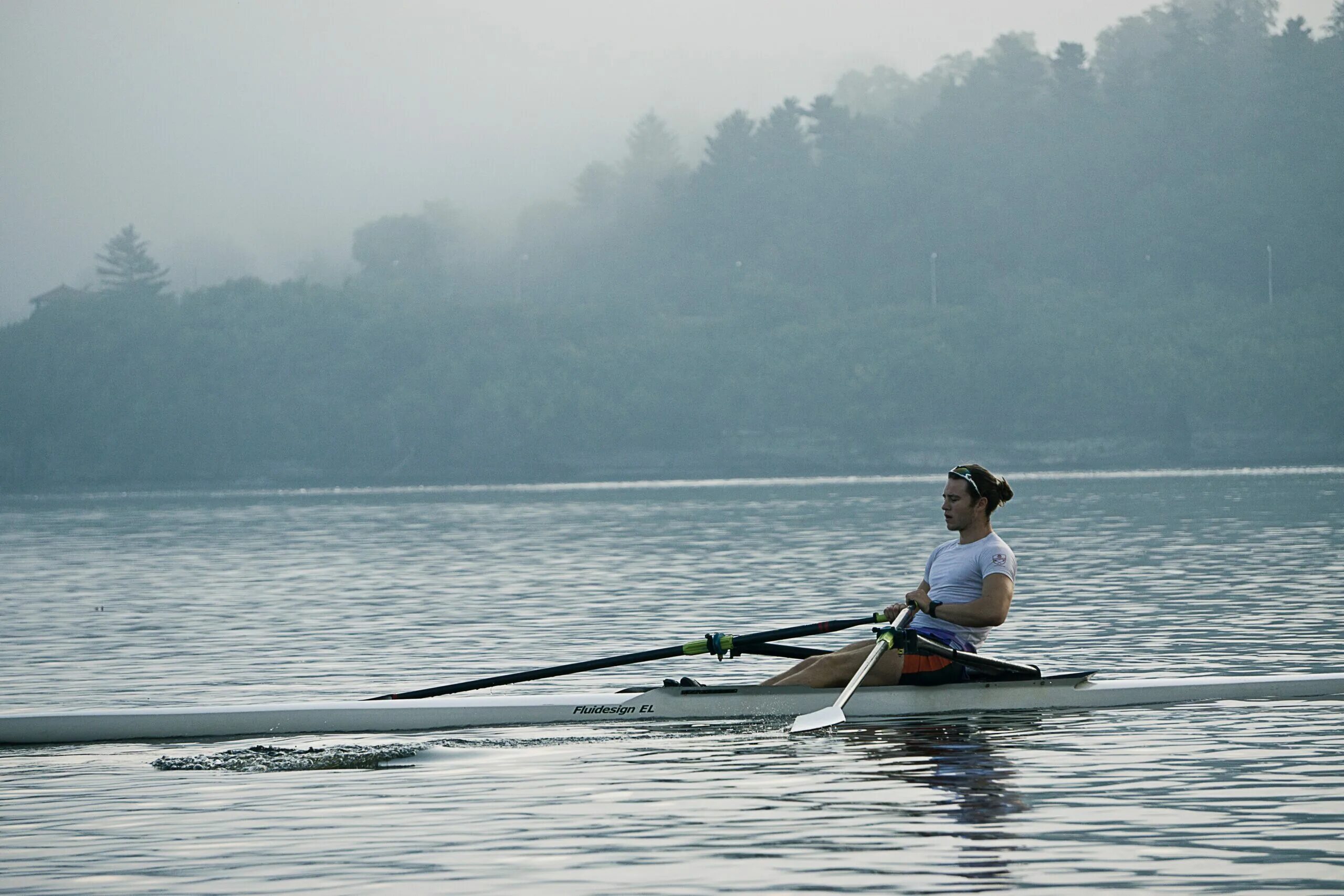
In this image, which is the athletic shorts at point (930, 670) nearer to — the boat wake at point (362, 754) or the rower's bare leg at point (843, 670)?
the rower's bare leg at point (843, 670)

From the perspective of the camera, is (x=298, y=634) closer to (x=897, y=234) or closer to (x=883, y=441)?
(x=883, y=441)

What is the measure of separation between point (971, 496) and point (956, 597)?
26.1 inches

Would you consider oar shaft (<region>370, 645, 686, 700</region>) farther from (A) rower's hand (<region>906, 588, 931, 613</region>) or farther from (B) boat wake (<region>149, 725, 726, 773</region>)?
(A) rower's hand (<region>906, 588, 931, 613</region>)

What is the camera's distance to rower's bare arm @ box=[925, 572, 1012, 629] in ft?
39.6

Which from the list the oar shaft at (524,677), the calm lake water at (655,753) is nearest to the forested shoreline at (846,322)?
the calm lake water at (655,753)

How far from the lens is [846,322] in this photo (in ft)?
512

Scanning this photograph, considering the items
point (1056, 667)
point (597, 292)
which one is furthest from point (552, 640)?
point (597, 292)

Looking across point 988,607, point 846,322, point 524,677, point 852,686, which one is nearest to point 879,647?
point 852,686

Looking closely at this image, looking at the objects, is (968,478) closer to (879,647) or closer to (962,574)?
(962,574)

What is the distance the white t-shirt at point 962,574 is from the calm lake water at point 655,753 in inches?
22.6

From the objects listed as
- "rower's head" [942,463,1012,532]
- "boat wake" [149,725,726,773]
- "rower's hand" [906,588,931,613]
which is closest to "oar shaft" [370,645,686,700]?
"boat wake" [149,725,726,773]

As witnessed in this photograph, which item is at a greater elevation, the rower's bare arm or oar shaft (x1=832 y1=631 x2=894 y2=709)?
the rower's bare arm

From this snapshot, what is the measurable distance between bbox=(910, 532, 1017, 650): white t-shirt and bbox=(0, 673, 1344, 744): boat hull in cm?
36

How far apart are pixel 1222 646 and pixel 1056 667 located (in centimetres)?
Result: 189
